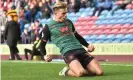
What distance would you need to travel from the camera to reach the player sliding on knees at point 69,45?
35.3 ft

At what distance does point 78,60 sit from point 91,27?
49.7 ft

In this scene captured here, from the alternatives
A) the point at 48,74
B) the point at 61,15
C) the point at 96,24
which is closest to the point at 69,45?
the point at 61,15

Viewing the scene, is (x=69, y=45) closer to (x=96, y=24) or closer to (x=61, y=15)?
(x=61, y=15)

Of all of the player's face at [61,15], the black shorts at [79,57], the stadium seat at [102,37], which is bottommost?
the stadium seat at [102,37]

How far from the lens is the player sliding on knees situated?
10.8 m

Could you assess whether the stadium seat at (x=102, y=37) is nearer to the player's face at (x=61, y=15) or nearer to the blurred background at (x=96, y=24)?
the blurred background at (x=96, y=24)

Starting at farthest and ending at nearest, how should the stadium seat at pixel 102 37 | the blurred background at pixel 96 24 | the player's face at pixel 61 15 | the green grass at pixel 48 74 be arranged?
the stadium seat at pixel 102 37, the blurred background at pixel 96 24, the player's face at pixel 61 15, the green grass at pixel 48 74

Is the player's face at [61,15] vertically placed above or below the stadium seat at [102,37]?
above

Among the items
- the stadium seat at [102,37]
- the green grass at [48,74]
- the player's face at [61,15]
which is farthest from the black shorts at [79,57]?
the stadium seat at [102,37]

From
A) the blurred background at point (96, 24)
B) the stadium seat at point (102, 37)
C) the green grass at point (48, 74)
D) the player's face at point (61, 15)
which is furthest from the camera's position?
the stadium seat at point (102, 37)

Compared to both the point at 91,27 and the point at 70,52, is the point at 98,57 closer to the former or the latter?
the point at 91,27

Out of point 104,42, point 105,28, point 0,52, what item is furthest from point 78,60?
point 0,52

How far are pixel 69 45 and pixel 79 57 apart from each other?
0.38m

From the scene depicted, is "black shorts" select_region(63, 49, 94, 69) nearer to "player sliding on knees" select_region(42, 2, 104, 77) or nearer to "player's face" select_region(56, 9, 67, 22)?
"player sliding on knees" select_region(42, 2, 104, 77)
